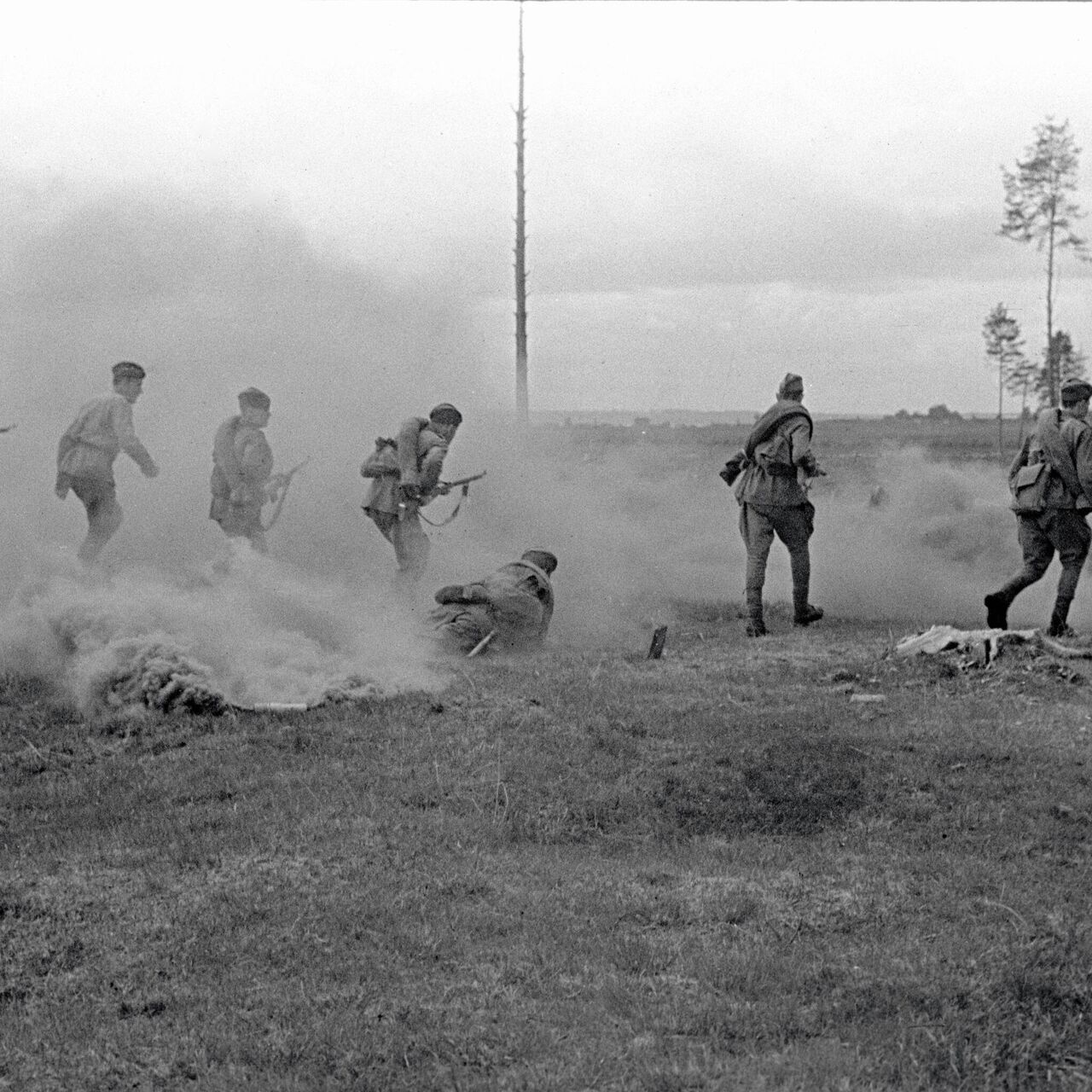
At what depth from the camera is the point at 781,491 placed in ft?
40.5

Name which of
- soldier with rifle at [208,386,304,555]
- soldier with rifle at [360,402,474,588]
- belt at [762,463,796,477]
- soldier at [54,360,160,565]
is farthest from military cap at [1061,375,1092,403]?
soldier at [54,360,160,565]

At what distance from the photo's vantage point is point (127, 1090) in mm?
4184

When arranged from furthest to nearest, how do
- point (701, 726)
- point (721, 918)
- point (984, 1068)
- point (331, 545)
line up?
1. point (331, 545)
2. point (701, 726)
3. point (721, 918)
4. point (984, 1068)

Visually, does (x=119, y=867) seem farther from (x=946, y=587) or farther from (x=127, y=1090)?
(x=946, y=587)

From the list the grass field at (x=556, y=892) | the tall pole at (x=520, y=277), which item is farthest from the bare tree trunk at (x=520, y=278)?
the grass field at (x=556, y=892)

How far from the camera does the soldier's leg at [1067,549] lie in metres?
11.1

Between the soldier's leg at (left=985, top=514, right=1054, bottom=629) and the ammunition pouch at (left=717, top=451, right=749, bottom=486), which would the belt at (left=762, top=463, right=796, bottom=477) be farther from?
the soldier's leg at (left=985, top=514, right=1054, bottom=629)

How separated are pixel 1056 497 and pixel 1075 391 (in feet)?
2.78

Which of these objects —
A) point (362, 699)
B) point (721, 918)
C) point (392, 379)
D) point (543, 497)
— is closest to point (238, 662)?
point (362, 699)

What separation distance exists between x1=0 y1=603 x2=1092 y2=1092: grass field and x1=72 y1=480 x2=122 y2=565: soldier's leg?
407 cm

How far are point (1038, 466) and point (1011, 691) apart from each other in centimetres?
256

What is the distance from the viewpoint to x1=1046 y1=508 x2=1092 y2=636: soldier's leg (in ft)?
36.5

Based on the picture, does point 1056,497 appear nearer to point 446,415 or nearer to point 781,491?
point 781,491

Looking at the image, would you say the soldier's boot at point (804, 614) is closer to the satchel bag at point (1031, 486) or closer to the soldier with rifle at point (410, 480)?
the satchel bag at point (1031, 486)
